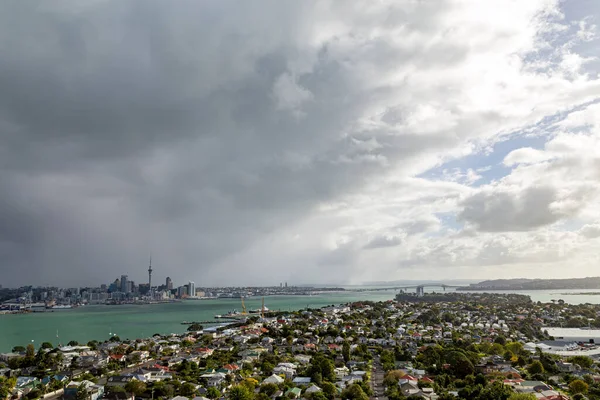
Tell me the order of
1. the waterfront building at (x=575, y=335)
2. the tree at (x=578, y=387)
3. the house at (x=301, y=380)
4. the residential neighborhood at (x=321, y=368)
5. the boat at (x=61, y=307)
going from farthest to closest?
the boat at (x=61, y=307) < the waterfront building at (x=575, y=335) < the house at (x=301, y=380) < the residential neighborhood at (x=321, y=368) < the tree at (x=578, y=387)

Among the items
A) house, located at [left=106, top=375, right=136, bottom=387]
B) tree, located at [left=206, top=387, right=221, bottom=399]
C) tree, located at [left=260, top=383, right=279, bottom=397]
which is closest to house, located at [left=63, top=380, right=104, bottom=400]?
house, located at [left=106, top=375, right=136, bottom=387]

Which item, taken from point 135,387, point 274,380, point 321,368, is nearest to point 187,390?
point 135,387

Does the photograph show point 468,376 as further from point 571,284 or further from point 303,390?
point 571,284

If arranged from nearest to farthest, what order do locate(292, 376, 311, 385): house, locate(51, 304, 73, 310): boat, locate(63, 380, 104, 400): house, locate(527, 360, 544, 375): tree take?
locate(63, 380, 104, 400): house < locate(292, 376, 311, 385): house < locate(527, 360, 544, 375): tree < locate(51, 304, 73, 310): boat

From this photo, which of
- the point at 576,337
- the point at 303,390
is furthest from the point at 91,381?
the point at 576,337

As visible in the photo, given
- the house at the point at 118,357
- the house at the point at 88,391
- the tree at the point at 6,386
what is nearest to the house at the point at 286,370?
the house at the point at 88,391

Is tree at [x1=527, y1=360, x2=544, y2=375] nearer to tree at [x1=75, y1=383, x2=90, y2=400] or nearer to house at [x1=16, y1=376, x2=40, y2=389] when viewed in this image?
tree at [x1=75, y1=383, x2=90, y2=400]

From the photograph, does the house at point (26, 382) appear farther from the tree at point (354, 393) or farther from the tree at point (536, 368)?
the tree at point (536, 368)

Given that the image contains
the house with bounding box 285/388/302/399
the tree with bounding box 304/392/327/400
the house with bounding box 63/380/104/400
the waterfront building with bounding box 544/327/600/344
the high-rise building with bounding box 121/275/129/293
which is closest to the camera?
the tree with bounding box 304/392/327/400
